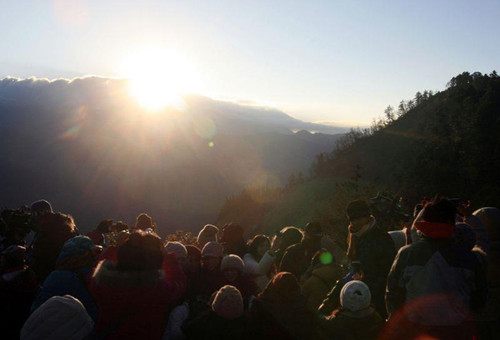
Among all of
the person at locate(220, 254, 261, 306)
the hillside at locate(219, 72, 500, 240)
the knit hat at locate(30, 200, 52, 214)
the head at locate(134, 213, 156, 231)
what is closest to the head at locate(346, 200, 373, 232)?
the person at locate(220, 254, 261, 306)

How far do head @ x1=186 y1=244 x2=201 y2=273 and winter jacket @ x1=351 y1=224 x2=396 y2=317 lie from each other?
1865mm

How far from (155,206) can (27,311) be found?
95522mm

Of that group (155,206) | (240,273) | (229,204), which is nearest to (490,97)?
(229,204)

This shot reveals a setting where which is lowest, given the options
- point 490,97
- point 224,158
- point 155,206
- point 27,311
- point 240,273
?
point 155,206

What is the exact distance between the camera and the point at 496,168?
15.8 m

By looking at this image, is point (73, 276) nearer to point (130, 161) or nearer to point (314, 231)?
point (314, 231)

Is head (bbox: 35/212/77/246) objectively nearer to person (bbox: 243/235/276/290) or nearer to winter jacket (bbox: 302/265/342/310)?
person (bbox: 243/235/276/290)

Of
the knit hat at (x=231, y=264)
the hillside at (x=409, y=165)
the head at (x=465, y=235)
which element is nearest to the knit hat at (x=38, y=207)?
the knit hat at (x=231, y=264)

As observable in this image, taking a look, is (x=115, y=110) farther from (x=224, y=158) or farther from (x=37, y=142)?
(x=224, y=158)

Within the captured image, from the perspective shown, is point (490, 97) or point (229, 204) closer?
point (490, 97)

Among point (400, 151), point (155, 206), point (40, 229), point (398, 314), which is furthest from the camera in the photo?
point (155, 206)

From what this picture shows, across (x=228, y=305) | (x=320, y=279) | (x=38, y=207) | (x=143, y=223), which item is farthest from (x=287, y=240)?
(x=38, y=207)

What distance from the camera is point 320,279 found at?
4.32 metres

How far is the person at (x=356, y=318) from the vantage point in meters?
3.37
